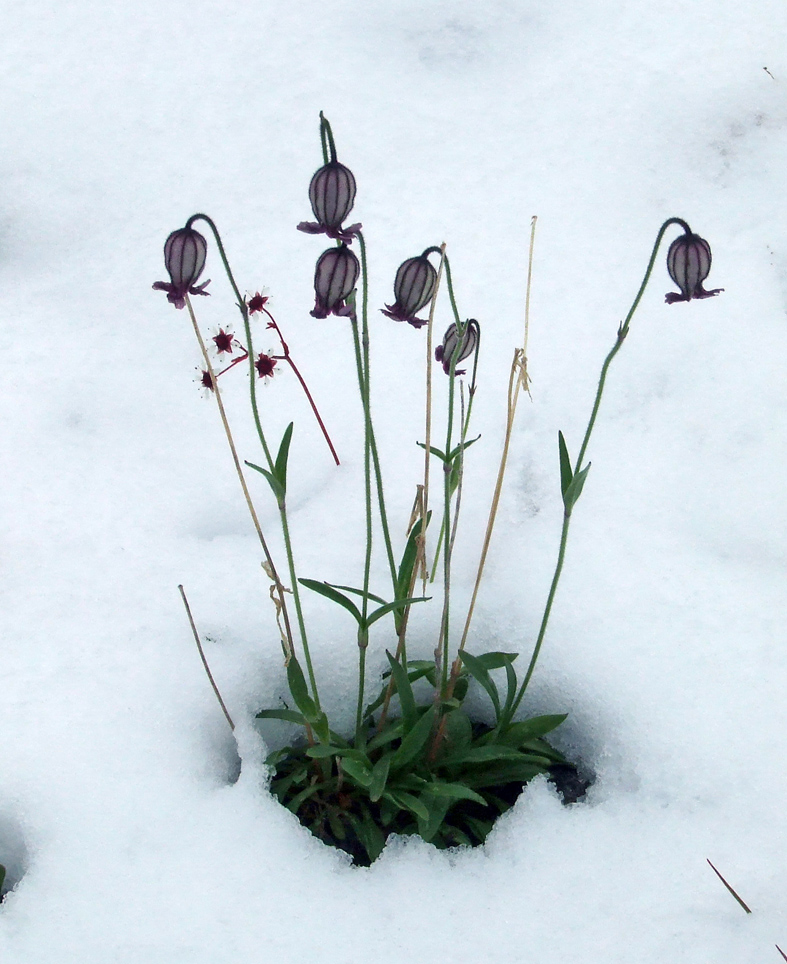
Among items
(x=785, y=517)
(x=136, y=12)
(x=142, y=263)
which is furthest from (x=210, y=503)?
(x=136, y=12)

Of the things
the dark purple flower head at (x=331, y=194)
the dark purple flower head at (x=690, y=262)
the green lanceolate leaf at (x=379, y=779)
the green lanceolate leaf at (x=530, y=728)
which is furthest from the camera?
the green lanceolate leaf at (x=530, y=728)

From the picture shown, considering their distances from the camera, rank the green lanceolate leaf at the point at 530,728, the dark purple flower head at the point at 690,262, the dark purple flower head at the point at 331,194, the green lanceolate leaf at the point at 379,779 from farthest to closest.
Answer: the green lanceolate leaf at the point at 530,728 → the green lanceolate leaf at the point at 379,779 → the dark purple flower head at the point at 690,262 → the dark purple flower head at the point at 331,194

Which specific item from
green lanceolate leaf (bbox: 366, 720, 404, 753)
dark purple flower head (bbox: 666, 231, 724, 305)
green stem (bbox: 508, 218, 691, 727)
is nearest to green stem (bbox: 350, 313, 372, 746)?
green lanceolate leaf (bbox: 366, 720, 404, 753)

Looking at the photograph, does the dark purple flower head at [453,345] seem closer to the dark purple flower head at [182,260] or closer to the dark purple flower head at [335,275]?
the dark purple flower head at [335,275]

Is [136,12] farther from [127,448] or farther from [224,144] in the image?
[127,448]

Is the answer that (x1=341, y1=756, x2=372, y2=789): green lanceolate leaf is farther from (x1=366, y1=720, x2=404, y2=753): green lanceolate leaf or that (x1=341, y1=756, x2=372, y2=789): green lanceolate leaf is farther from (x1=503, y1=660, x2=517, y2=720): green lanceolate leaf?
(x1=503, y1=660, x2=517, y2=720): green lanceolate leaf

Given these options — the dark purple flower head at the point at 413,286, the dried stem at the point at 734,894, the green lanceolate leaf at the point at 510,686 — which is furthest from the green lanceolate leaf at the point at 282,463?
the dried stem at the point at 734,894

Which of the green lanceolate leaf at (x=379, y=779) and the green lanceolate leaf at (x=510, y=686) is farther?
the green lanceolate leaf at (x=510, y=686)
